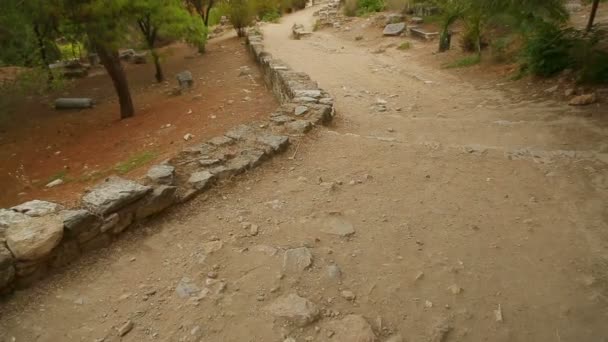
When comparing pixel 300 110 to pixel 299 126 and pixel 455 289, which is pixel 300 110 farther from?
pixel 455 289

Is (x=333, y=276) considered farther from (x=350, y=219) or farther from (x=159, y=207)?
(x=159, y=207)

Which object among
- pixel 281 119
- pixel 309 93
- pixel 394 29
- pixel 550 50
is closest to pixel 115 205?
pixel 281 119

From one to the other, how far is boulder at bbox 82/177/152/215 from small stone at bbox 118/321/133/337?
1116 mm

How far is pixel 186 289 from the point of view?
2.99 metres

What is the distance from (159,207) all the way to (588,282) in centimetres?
355

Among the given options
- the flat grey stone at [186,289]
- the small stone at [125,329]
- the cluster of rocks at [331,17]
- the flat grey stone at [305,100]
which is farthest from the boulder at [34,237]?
the cluster of rocks at [331,17]

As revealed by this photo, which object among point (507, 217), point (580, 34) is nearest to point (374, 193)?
point (507, 217)

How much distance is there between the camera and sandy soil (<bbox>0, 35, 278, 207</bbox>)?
6930mm

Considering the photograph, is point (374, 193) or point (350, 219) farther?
point (374, 193)

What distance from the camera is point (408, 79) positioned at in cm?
944

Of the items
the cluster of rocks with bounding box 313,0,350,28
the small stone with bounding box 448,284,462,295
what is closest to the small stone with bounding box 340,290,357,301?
the small stone with bounding box 448,284,462,295

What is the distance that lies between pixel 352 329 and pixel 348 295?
0.31 metres

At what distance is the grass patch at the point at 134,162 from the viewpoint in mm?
6504

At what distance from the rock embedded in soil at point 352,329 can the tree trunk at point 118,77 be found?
8629 mm
